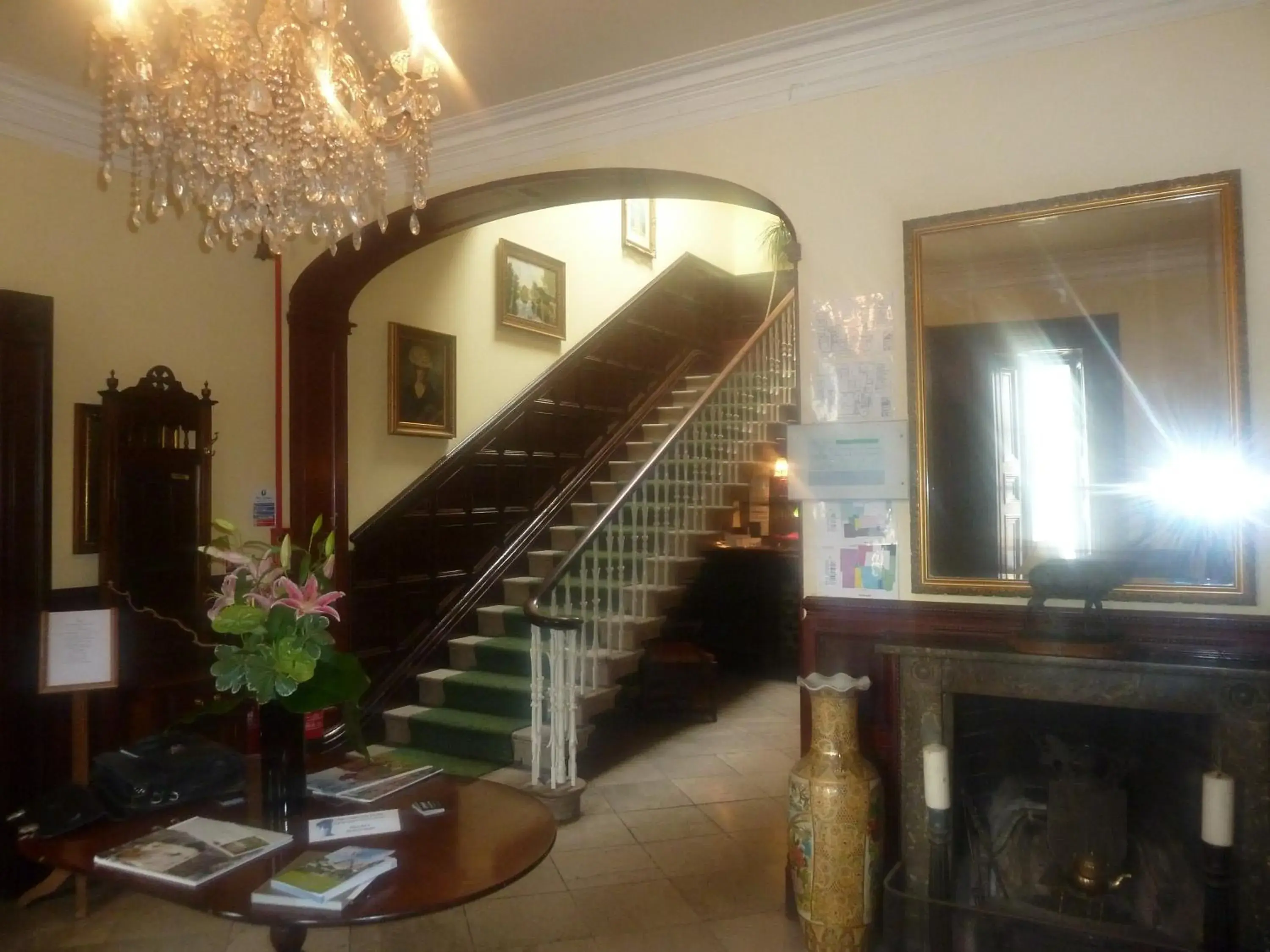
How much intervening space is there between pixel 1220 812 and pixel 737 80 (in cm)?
254

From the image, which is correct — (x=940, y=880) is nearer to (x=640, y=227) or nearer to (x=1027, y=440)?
(x=1027, y=440)

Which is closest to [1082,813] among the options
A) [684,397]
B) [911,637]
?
[911,637]

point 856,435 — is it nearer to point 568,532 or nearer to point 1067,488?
point 1067,488

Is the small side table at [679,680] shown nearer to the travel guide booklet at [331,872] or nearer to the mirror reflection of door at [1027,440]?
the mirror reflection of door at [1027,440]

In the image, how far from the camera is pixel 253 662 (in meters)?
1.98

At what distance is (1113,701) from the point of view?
2.28 meters

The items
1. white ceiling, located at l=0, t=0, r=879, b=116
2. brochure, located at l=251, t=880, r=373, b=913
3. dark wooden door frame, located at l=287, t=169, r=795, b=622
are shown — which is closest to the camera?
brochure, located at l=251, t=880, r=373, b=913

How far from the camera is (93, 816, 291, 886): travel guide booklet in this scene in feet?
5.75

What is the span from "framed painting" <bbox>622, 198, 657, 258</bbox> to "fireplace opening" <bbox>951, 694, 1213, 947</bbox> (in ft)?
16.6

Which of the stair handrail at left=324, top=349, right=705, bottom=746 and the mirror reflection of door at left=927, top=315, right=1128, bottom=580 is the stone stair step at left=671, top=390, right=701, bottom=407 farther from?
the mirror reflection of door at left=927, top=315, right=1128, bottom=580

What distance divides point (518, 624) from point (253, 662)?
125 inches

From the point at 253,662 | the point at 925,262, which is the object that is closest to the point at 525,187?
the point at 925,262

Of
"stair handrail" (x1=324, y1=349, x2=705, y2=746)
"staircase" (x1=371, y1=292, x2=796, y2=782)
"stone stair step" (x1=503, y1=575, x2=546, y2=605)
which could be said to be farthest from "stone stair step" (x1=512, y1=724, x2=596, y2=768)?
"stone stair step" (x1=503, y1=575, x2=546, y2=605)

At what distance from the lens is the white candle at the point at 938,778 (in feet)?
7.89
